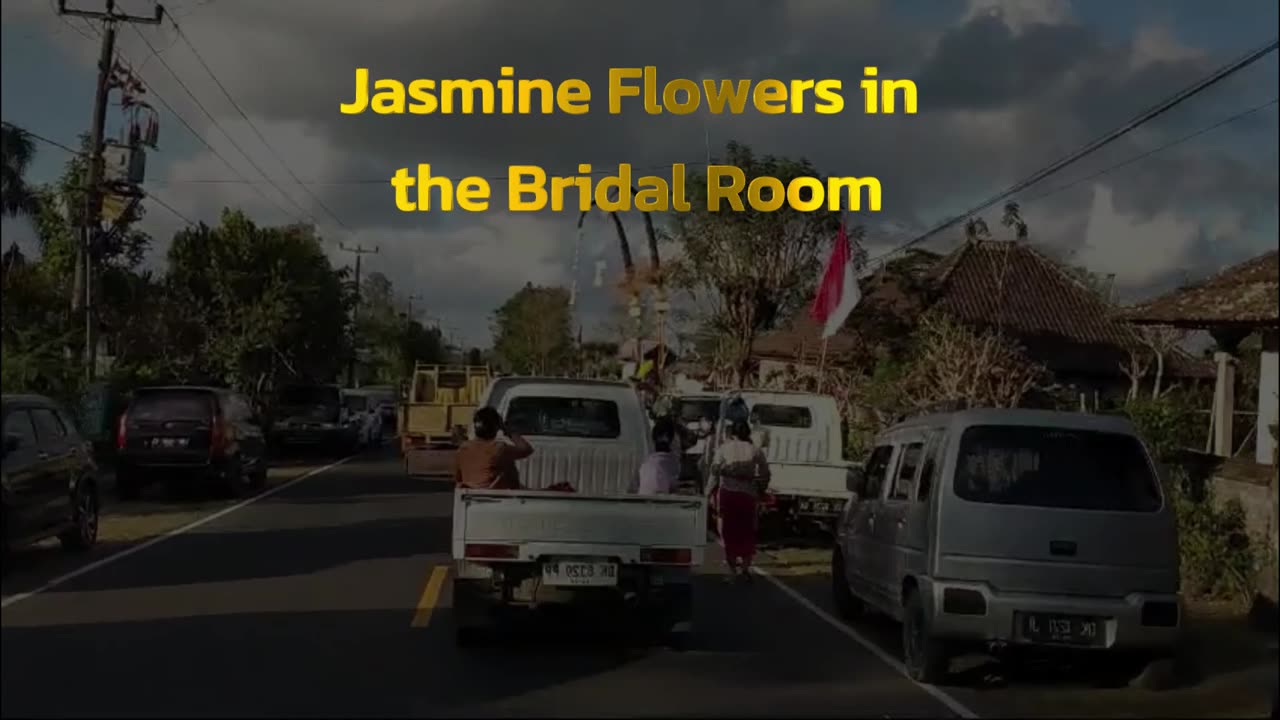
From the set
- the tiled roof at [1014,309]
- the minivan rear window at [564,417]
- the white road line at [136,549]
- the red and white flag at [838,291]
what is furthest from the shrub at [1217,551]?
the tiled roof at [1014,309]

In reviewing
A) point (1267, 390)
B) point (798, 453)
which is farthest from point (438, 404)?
point (1267, 390)

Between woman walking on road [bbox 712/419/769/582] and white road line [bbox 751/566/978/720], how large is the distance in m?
0.49

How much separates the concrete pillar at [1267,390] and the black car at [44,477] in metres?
12.5

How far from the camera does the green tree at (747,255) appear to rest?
33.5 metres

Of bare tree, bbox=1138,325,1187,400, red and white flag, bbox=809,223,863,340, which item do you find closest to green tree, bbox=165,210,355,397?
red and white flag, bbox=809,223,863,340

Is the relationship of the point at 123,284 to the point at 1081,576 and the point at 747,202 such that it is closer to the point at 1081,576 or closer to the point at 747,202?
the point at 747,202

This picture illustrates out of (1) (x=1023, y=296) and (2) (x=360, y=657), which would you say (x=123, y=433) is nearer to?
(2) (x=360, y=657)

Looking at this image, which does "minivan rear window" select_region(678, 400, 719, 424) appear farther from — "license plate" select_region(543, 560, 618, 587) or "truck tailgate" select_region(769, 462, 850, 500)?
"license plate" select_region(543, 560, 618, 587)

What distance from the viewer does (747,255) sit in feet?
110

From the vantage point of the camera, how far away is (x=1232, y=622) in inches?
480

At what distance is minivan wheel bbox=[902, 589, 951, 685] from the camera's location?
9.26 m

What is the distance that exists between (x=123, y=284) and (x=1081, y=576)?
25134 millimetres

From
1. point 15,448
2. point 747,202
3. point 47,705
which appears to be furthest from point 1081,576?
point 747,202

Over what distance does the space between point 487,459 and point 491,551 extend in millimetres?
1165
